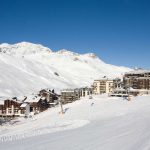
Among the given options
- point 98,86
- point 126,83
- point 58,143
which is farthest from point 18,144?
point 98,86

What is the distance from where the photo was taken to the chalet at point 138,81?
122594 mm

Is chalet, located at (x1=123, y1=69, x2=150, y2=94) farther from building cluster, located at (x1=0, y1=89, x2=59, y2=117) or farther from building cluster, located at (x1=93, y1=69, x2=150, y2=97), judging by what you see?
building cluster, located at (x1=0, y1=89, x2=59, y2=117)

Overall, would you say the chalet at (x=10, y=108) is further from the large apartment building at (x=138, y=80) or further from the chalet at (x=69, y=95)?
the large apartment building at (x=138, y=80)

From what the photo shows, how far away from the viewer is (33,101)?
126m

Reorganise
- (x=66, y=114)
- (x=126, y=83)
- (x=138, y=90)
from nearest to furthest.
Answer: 1. (x=66, y=114)
2. (x=138, y=90)
3. (x=126, y=83)

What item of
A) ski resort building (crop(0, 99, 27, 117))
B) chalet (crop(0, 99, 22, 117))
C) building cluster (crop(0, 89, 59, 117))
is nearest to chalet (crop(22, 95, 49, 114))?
building cluster (crop(0, 89, 59, 117))

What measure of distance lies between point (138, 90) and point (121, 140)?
297 feet

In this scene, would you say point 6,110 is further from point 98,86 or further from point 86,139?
point 86,139

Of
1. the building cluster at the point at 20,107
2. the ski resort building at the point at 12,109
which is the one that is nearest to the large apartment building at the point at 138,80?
the building cluster at the point at 20,107

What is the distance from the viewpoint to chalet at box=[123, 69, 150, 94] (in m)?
123

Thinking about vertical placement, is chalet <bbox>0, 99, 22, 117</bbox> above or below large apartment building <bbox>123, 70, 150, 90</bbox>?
below

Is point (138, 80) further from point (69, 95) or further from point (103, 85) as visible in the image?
point (69, 95)

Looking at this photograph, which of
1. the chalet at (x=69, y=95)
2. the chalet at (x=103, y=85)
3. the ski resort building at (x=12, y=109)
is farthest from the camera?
the chalet at (x=103, y=85)

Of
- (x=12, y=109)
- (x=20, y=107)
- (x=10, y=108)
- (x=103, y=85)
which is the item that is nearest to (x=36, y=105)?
(x=20, y=107)
